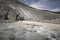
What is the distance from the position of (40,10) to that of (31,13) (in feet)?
3.44

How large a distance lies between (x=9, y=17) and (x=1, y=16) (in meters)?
0.59

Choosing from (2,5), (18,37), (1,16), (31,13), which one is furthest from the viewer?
(31,13)

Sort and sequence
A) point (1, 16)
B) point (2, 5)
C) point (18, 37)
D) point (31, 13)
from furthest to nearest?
1. point (31, 13)
2. point (2, 5)
3. point (1, 16)
4. point (18, 37)

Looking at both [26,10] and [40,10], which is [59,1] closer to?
[40,10]

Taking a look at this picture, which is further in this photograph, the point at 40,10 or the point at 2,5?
the point at 40,10

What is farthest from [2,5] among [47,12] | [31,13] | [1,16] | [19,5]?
[47,12]

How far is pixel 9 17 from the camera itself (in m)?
7.86

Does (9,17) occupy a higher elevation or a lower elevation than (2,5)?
lower

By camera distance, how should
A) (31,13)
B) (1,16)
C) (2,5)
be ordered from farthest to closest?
(31,13)
(2,5)
(1,16)

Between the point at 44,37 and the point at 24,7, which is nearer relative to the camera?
the point at 44,37

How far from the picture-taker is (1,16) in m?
7.64

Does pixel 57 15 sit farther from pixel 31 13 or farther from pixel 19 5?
pixel 19 5

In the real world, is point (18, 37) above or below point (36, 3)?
below

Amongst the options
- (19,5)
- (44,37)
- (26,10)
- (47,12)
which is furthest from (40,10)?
(44,37)
